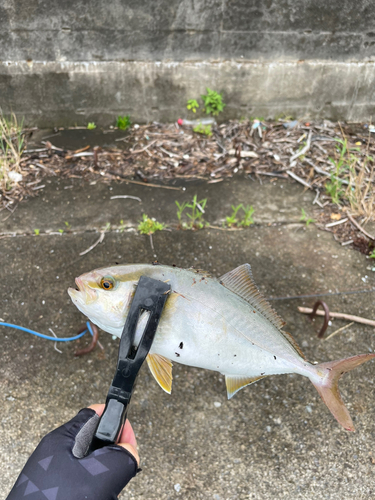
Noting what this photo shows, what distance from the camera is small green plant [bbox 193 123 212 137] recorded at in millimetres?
5039

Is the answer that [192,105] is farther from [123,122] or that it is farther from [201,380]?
[201,380]

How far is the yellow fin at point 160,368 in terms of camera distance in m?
1.67

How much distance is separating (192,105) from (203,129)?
0.36 m

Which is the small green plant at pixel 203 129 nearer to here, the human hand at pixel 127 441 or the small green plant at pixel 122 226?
the small green plant at pixel 122 226

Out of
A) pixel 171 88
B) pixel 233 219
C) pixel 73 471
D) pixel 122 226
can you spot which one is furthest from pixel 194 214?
pixel 73 471

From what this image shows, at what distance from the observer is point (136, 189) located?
4191 mm

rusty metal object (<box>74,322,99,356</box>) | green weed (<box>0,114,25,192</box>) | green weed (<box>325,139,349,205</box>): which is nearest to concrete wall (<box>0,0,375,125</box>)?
green weed (<box>0,114,25,192</box>)

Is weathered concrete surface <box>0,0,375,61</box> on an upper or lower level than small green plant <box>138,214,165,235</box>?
upper

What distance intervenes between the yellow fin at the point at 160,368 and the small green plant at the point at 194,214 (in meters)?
2.12

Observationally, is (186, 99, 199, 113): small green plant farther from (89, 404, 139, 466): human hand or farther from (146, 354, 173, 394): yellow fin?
(89, 404, 139, 466): human hand

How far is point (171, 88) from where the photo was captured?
4922mm

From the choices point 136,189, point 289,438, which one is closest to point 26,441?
point 289,438

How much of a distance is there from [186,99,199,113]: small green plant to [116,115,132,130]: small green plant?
0.86 metres

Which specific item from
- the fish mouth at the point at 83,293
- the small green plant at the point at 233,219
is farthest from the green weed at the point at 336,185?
the fish mouth at the point at 83,293
